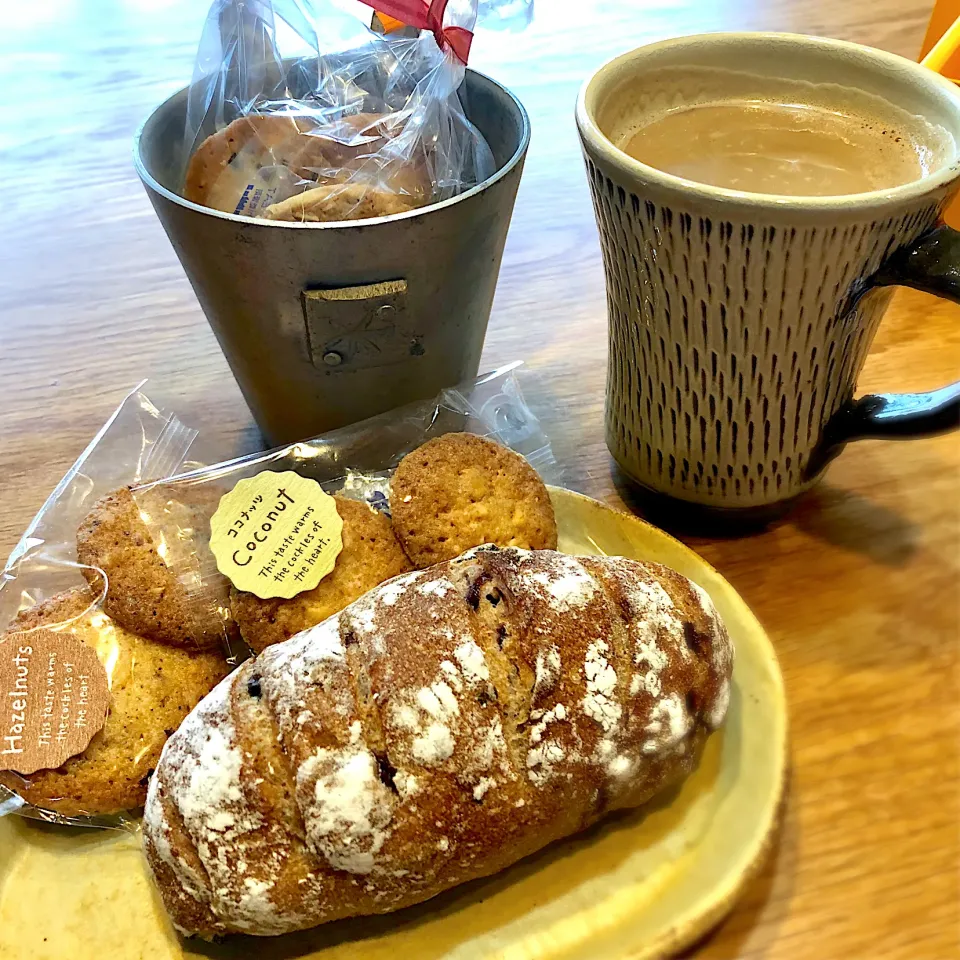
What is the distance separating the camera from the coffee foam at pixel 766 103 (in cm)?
70

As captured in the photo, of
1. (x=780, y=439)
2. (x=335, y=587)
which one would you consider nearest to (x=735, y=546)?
(x=780, y=439)

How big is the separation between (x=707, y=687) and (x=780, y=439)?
0.25 meters

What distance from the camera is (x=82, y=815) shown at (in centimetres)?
63

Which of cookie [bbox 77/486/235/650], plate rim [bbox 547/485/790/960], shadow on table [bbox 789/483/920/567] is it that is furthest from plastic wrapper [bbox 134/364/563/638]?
plate rim [bbox 547/485/790/960]

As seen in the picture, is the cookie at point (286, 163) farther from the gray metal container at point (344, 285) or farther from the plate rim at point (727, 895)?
the plate rim at point (727, 895)

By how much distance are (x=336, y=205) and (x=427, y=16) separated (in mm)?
184

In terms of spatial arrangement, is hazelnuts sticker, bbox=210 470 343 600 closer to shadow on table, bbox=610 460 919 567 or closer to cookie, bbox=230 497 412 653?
cookie, bbox=230 497 412 653

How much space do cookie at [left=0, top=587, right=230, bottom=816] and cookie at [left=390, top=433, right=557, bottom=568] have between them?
0.64 feet

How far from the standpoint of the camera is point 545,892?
60cm

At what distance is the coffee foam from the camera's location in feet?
2.31

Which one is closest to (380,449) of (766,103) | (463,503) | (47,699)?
(463,503)

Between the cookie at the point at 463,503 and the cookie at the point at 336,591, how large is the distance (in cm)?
2

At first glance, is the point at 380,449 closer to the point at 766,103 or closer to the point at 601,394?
the point at 601,394

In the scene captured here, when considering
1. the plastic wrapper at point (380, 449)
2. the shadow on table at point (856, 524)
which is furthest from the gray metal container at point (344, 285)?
the shadow on table at point (856, 524)
